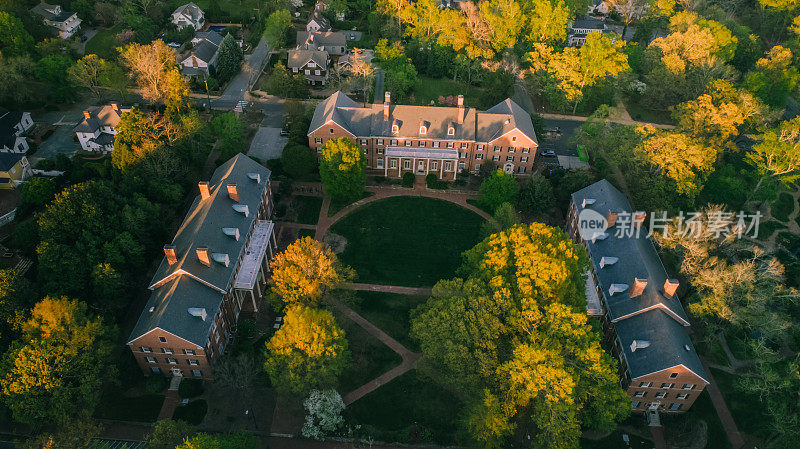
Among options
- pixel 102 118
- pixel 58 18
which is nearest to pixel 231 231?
pixel 102 118

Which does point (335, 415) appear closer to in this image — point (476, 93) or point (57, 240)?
point (57, 240)

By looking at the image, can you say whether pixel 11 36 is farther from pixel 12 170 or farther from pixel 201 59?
pixel 12 170

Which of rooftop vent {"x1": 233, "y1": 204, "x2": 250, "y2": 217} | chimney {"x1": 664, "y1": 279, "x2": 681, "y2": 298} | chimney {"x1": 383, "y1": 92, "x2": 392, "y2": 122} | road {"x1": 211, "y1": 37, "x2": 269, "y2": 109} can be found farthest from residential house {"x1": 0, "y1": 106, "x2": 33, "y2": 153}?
chimney {"x1": 664, "y1": 279, "x2": 681, "y2": 298}

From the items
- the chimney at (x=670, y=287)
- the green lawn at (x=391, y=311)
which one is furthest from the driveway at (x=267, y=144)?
the chimney at (x=670, y=287)

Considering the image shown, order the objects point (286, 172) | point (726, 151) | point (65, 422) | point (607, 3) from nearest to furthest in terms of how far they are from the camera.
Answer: point (65, 422)
point (286, 172)
point (726, 151)
point (607, 3)

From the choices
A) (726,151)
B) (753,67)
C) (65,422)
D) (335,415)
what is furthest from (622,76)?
(65,422)

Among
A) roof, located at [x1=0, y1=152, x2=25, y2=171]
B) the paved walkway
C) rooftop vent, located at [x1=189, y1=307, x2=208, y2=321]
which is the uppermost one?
rooftop vent, located at [x1=189, y1=307, x2=208, y2=321]

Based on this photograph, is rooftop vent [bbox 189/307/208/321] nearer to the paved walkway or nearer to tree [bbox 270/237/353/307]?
tree [bbox 270/237/353/307]
